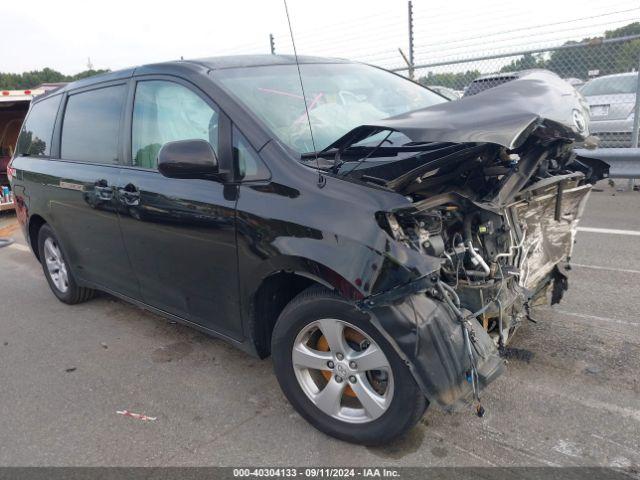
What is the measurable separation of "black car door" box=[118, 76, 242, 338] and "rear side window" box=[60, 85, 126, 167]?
228mm

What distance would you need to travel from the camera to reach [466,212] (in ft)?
8.67

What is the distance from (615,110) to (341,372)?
7.76 m

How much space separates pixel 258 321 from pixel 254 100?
1.20m

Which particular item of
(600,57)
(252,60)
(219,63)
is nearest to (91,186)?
(219,63)

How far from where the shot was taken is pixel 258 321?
2877mm

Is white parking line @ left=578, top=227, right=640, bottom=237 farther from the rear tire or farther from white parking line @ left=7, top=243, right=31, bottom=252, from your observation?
white parking line @ left=7, top=243, right=31, bottom=252

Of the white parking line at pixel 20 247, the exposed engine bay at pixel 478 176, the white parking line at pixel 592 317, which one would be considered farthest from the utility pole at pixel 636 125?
the white parking line at pixel 20 247

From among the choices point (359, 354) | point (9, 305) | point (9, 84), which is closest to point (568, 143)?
point (359, 354)

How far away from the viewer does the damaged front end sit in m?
2.26

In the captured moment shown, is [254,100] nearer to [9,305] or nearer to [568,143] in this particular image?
[568,143]

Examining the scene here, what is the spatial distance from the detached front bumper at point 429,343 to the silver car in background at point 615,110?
→ 275 inches

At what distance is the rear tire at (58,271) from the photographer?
4.70 m

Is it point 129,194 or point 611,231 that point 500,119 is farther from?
point 611,231

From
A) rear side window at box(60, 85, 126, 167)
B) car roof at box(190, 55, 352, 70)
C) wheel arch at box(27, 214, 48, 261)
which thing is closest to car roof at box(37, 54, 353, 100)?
car roof at box(190, 55, 352, 70)
